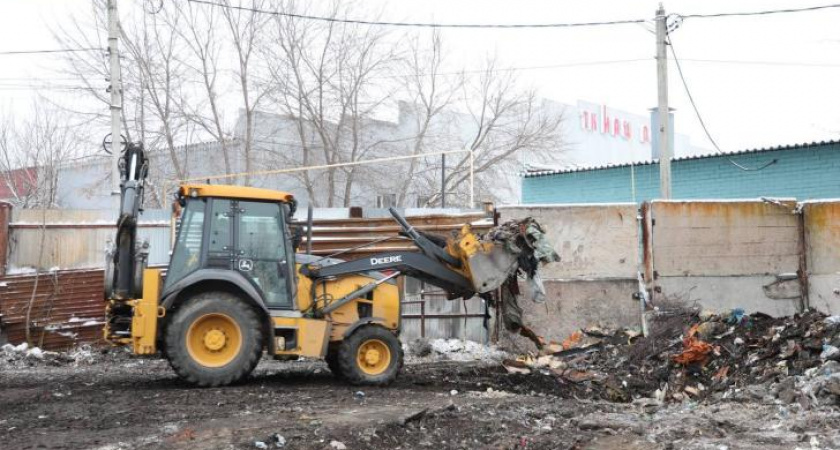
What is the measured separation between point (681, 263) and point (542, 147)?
14.3 meters

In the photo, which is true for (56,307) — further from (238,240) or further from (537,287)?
(537,287)

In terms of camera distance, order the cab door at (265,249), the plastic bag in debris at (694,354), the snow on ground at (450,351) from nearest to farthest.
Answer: the cab door at (265,249)
the plastic bag in debris at (694,354)
the snow on ground at (450,351)

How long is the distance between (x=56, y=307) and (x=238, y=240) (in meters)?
5.80

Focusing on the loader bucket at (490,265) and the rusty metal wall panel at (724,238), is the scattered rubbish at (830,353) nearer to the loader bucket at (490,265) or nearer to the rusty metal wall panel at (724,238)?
the loader bucket at (490,265)

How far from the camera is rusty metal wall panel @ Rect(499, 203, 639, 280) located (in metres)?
13.6

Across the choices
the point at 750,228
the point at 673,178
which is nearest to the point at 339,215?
the point at 750,228

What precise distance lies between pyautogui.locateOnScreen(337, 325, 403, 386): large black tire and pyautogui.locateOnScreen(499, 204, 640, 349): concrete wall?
4164 mm

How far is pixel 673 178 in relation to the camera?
66.4 feet

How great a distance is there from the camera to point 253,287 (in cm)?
929

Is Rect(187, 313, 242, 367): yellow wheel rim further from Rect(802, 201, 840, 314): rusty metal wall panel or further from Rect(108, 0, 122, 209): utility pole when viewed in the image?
Rect(802, 201, 840, 314): rusty metal wall panel

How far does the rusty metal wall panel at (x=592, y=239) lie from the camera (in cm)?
1365

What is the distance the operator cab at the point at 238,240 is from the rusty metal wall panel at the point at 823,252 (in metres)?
8.88

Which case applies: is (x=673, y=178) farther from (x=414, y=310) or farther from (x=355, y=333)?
(x=355, y=333)

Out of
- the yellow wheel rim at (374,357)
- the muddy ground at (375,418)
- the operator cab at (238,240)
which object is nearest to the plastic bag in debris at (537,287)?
the muddy ground at (375,418)
